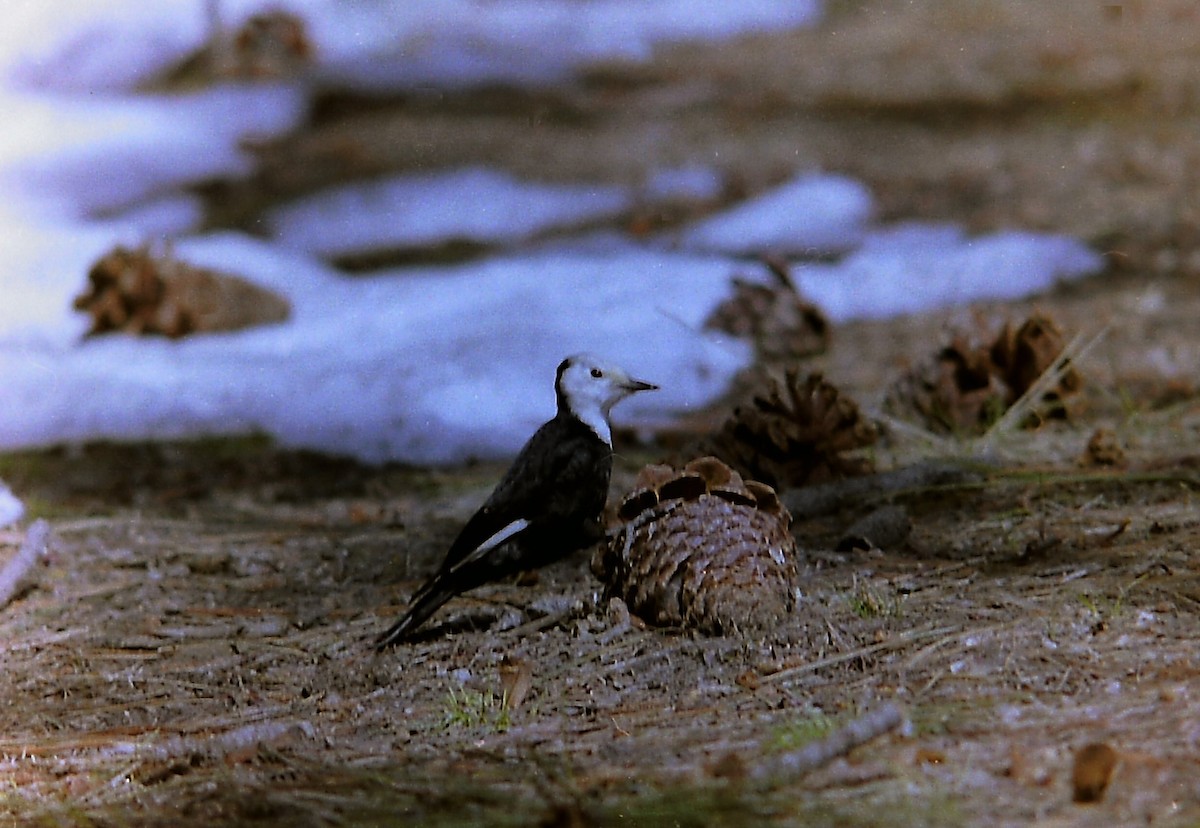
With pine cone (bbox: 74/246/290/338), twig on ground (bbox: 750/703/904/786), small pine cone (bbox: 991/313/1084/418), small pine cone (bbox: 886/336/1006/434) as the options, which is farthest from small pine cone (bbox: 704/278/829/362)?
twig on ground (bbox: 750/703/904/786)

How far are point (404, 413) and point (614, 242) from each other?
2518mm

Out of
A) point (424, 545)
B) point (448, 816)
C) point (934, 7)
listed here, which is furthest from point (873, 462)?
point (934, 7)

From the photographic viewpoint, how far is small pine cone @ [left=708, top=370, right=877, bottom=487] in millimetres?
2715

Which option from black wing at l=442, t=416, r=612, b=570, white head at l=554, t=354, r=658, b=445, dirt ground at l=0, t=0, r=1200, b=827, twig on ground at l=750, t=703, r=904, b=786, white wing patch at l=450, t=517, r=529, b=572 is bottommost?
dirt ground at l=0, t=0, r=1200, b=827

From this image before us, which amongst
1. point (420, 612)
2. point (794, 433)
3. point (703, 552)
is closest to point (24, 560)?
point (420, 612)

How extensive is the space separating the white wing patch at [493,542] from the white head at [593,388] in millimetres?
223

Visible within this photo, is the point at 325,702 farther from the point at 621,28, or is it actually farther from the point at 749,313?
the point at 621,28

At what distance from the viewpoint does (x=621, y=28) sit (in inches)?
325

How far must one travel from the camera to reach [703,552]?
2047 mm

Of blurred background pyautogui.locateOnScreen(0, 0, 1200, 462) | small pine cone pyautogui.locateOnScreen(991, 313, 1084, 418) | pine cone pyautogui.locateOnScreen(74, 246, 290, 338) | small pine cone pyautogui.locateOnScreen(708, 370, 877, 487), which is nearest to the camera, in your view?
small pine cone pyautogui.locateOnScreen(708, 370, 877, 487)

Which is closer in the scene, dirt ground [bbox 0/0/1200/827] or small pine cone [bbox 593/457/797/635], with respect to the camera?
dirt ground [bbox 0/0/1200/827]

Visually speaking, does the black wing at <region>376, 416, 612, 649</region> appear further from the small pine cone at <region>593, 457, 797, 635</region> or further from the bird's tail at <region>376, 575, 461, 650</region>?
the small pine cone at <region>593, 457, 797, 635</region>

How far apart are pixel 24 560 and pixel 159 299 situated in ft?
7.40

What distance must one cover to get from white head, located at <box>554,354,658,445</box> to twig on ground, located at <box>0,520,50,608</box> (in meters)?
1.19
